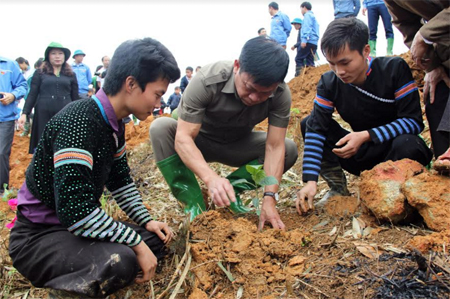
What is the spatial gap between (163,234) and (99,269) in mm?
576

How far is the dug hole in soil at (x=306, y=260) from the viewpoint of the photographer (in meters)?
1.75

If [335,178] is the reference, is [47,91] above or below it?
above

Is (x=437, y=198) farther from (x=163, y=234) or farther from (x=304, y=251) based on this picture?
(x=163, y=234)

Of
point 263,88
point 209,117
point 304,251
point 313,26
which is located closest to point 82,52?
point 313,26

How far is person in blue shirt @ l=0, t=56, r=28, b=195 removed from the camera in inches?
223

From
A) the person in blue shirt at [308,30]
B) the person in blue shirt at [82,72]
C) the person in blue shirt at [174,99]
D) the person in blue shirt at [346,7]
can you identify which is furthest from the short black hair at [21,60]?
the person in blue shirt at [346,7]

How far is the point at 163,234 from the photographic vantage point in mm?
2453

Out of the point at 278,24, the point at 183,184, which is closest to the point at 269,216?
the point at 183,184

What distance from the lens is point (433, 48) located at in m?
2.77

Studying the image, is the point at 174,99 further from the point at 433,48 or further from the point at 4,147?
the point at 433,48

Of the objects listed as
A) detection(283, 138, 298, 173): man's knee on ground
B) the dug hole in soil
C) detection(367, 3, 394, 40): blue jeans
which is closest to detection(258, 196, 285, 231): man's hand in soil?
the dug hole in soil

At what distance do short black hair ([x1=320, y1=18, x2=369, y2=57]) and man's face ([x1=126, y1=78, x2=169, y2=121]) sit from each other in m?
1.28

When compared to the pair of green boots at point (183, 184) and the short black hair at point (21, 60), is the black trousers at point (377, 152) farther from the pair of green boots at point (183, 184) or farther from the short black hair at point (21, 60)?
the short black hair at point (21, 60)

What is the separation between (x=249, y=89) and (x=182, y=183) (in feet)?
3.48
